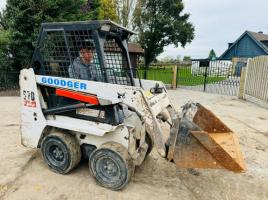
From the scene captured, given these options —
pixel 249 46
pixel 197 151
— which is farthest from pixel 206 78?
pixel 249 46

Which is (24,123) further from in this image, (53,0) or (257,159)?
(53,0)

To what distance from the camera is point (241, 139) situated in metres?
5.81

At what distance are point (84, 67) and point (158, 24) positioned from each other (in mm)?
29427

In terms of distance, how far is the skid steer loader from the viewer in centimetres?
317

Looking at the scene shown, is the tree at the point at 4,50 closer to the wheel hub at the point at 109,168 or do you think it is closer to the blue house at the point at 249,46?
the wheel hub at the point at 109,168

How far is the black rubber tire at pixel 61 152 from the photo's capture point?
3682 millimetres

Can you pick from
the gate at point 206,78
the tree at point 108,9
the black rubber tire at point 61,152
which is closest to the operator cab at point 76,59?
the black rubber tire at point 61,152

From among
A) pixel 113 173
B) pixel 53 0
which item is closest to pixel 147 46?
pixel 53 0

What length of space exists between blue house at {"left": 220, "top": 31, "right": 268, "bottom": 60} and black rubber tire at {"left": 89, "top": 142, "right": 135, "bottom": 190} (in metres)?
29.3

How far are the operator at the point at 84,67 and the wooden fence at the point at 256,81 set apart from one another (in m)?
Answer: 8.15

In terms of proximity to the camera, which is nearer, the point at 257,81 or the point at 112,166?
the point at 112,166

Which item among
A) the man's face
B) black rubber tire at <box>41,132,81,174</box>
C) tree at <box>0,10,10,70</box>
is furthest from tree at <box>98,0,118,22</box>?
black rubber tire at <box>41,132,81,174</box>

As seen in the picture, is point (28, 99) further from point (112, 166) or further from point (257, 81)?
point (257, 81)

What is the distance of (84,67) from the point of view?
3578mm
